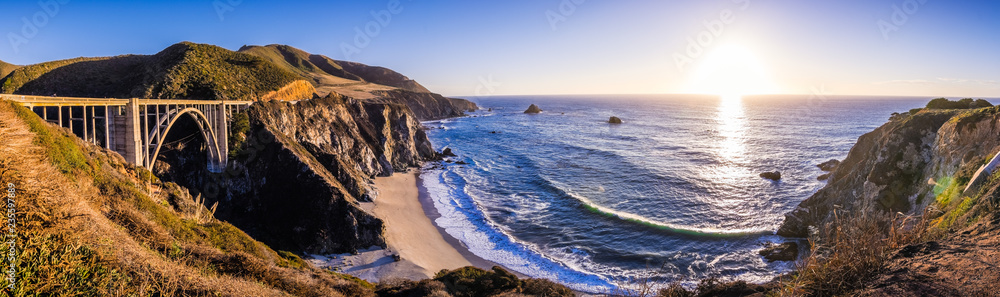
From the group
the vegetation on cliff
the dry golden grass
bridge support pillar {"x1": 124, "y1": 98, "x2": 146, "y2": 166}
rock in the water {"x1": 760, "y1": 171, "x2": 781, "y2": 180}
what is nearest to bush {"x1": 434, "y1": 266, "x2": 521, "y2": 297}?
bridge support pillar {"x1": 124, "y1": 98, "x2": 146, "y2": 166}

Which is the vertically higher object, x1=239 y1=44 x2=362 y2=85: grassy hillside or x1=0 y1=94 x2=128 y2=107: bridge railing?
x1=239 y1=44 x2=362 y2=85: grassy hillside

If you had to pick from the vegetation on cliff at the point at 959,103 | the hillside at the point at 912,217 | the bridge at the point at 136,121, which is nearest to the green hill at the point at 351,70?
the bridge at the point at 136,121

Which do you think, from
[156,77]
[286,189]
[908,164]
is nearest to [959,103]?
[908,164]

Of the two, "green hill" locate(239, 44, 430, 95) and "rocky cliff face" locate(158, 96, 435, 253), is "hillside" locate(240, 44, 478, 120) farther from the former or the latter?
"rocky cliff face" locate(158, 96, 435, 253)

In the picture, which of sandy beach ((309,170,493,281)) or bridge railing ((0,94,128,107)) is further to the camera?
sandy beach ((309,170,493,281))

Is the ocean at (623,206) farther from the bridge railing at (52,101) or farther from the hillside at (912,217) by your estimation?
the bridge railing at (52,101)

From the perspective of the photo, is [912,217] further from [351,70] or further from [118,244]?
[351,70]
